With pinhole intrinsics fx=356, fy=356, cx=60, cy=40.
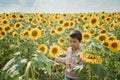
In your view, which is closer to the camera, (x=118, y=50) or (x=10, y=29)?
(x=118, y=50)

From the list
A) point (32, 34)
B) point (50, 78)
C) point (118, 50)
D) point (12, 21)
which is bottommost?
point (50, 78)

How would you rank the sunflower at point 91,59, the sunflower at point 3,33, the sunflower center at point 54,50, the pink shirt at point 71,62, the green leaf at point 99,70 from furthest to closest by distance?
the sunflower at point 3,33 → the sunflower center at point 54,50 → the pink shirt at point 71,62 → the sunflower at point 91,59 → the green leaf at point 99,70

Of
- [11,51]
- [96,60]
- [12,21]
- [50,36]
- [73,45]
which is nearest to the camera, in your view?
[96,60]

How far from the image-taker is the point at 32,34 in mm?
6176

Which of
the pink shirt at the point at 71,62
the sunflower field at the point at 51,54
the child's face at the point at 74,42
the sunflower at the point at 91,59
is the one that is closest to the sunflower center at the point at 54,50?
the sunflower field at the point at 51,54

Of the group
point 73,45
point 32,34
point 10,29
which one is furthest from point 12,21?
point 73,45

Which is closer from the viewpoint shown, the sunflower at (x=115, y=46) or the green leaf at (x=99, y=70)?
the green leaf at (x=99, y=70)

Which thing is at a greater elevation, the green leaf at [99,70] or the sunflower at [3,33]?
the sunflower at [3,33]

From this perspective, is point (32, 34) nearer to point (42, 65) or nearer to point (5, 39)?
point (5, 39)

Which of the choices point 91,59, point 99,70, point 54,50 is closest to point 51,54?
point 54,50

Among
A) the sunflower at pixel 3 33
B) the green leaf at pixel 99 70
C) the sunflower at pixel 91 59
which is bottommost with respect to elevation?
the green leaf at pixel 99 70

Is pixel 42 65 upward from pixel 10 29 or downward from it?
downward

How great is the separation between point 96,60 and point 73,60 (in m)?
1.24

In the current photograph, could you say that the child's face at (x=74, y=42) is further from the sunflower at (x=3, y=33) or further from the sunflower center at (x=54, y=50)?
the sunflower at (x=3, y=33)
